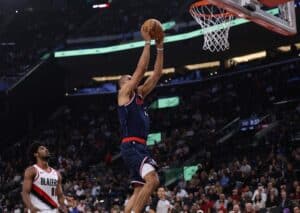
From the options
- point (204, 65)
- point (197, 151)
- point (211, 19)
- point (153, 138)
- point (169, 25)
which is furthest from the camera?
point (204, 65)

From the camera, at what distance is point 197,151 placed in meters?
24.8

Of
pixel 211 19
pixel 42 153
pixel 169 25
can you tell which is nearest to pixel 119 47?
pixel 169 25

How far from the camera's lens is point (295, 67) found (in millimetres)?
28516

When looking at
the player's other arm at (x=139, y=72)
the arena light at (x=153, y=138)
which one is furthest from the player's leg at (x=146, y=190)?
the arena light at (x=153, y=138)

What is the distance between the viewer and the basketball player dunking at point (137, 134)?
6516 millimetres

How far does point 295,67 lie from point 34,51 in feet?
46.4

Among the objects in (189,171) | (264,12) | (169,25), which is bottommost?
(189,171)

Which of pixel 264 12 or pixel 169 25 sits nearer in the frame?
pixel 264 12

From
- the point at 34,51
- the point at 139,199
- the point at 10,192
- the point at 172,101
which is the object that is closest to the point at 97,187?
the point at 10,192

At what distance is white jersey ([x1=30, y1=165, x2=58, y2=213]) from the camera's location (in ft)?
24.7

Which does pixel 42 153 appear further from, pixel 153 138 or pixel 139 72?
pixel 153 138

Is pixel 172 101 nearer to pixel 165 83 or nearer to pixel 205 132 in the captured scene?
pixel 165 83

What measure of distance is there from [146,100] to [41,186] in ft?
80.1

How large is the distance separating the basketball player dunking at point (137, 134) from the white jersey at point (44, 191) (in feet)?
4.49
